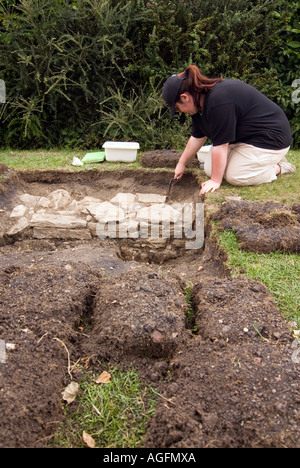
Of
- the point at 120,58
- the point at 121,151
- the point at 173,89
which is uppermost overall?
the point at 173,89

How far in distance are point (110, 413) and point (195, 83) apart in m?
2.94

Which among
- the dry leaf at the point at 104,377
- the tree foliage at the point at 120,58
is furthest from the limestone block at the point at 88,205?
the dry leaf at the point at 104,377

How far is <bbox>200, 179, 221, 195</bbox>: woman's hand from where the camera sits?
14.0ft

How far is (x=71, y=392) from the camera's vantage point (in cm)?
200

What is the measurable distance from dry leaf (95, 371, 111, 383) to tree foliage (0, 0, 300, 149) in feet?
14.2

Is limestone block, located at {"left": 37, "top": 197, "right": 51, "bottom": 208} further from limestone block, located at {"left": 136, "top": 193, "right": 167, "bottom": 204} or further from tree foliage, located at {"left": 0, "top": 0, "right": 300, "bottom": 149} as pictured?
tree foliage, located at {"left": 0, "top": 0, "right": 300, "bottom": 149}

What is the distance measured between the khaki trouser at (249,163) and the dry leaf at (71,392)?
3081mm

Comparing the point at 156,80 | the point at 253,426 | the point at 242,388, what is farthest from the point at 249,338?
the point at 156,80

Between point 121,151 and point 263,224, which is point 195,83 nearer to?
point 263,224

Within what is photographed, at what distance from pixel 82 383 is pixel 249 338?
2.97ft

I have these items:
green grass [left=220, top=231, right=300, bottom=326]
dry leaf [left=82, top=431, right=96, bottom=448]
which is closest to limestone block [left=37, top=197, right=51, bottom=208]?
green grass [left=220, top=231, right=300, bottom=326]

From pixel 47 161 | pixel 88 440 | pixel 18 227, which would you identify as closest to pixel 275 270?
pixel 88 440

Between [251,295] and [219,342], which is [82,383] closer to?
[219,342]

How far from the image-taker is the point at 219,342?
2141 millimetres
